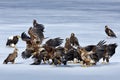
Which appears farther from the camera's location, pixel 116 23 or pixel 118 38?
pixel 116 23

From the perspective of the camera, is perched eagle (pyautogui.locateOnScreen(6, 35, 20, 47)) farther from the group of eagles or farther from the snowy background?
the group of eagles

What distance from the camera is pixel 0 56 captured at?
390 inches

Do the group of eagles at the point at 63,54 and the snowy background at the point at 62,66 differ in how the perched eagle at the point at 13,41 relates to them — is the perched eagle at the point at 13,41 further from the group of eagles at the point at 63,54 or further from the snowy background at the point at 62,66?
the group of eagles at the point at 63,54

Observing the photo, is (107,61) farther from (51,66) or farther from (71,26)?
(71,26)

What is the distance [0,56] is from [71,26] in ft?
21.8

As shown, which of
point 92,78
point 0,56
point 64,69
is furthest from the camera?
point 0,56

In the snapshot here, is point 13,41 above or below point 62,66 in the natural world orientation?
above

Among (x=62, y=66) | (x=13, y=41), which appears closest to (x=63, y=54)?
(x=62, y=66)

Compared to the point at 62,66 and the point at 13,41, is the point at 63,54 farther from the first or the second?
the point at 13,41

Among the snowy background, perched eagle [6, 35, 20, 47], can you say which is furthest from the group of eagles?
perched eagle [6, 35, 20, 47]

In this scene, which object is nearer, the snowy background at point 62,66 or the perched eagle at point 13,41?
the snowy background at point 62,66

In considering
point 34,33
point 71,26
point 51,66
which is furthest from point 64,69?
point 71,26

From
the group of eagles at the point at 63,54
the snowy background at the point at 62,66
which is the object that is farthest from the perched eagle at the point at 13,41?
the group of eagles at the point at 63,54

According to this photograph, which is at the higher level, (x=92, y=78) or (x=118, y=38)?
(x=118, y=38)
